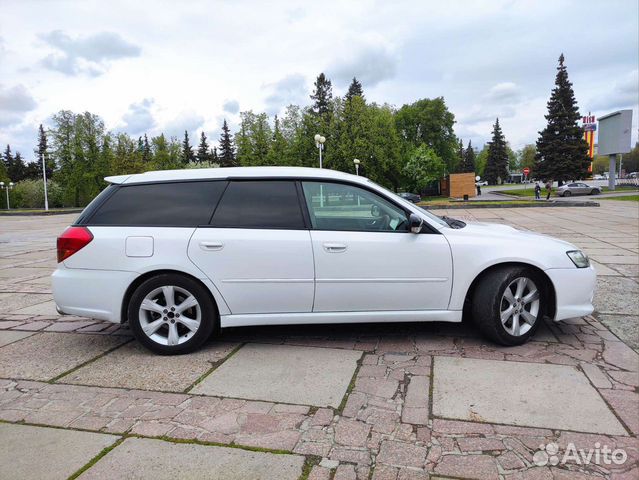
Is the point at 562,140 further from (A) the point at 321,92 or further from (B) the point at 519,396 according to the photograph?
(B) the point at 519,396

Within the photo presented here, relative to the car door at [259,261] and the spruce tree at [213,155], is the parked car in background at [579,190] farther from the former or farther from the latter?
the spruce tree at [213,155]

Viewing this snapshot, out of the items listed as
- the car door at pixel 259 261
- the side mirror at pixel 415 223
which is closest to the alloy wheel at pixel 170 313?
the car door at pixel 259 261

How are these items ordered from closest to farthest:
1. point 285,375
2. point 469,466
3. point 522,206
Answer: point 469,466 < point 285,375 < point 522,206

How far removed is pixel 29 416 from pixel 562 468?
327cm

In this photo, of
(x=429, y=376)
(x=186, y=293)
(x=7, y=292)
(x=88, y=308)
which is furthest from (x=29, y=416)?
(x=7, y=292)

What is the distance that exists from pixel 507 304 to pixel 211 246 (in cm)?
267

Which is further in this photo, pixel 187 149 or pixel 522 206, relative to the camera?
pixel 187 149

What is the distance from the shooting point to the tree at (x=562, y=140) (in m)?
52.3

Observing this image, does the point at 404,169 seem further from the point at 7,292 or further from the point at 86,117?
the point at 7,292

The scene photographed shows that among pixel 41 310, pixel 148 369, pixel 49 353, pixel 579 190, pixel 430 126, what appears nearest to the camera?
pixel 148 369

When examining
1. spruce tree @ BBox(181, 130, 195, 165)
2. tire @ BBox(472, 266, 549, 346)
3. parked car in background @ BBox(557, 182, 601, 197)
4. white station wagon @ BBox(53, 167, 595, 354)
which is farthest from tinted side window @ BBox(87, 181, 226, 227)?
spruce tree @ BBox(181, 130, 195, 165)

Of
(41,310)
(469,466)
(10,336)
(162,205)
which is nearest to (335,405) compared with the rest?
(469,466)

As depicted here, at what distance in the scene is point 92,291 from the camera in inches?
154

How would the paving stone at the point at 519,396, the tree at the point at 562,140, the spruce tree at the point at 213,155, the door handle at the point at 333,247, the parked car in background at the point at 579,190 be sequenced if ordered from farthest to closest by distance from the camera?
the spruce tree at the point at 213,155, the tree at the point at 562,140, the parked car in background at the point at 579,190, the door handle at the point at 333,247, the paving stone at the point at 519,396
